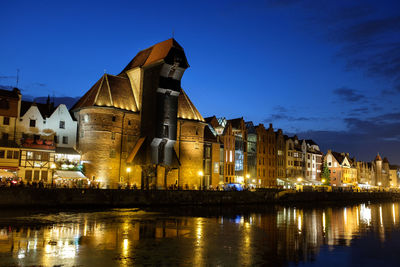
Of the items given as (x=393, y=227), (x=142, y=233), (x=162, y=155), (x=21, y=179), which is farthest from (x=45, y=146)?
(x=393, y=227)

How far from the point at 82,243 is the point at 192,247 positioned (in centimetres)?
626

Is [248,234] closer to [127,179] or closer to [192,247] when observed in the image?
[192,247]

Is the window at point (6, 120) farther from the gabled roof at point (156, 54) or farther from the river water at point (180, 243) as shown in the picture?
the gabled roof at point (156, 54)

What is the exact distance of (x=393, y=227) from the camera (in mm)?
39344

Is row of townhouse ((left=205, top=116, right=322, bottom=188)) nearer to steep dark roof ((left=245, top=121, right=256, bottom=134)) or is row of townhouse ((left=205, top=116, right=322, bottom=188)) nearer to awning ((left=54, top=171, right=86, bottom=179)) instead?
steep dark roof ((left=245, top=121, right=256, bottom=134))

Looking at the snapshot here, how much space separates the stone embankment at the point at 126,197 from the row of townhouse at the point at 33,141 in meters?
5.09

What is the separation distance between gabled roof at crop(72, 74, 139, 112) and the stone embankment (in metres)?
13.6

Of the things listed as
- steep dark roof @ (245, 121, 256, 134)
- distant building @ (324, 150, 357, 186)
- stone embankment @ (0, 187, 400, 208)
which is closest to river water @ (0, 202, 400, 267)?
stone embankment @ (0, 187, 400, 208)

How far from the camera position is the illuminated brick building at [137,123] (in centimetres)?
5466

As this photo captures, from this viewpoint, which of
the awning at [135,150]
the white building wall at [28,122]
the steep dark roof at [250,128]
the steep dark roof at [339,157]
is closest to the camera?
the white building wall at [28,122]

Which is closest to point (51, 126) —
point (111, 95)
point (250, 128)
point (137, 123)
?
point (111, 95)

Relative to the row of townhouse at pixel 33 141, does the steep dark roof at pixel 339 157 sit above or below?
above

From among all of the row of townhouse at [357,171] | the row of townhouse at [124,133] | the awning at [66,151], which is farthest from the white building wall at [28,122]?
the row of townhouse at [357,171]

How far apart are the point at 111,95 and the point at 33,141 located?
12697mm
